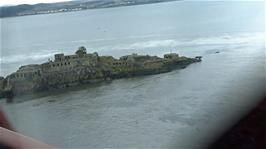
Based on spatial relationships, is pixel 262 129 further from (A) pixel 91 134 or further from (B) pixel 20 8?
(A) pixel 91 134

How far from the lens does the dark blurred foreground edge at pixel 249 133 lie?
292 mm

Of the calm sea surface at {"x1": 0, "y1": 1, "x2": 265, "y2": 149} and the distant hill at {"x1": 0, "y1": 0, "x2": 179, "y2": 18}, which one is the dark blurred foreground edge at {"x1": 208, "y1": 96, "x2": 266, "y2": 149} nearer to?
the calm sea surface at {"x1": 0, "y1": 1, "x2": 265, "y2": 149}

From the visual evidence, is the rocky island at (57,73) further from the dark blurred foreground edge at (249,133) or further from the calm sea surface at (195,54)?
the dark blurred foreground edge at (249,133)

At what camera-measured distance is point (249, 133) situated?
0.30 meters

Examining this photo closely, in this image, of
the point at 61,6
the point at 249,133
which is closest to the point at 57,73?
the point at 61,6

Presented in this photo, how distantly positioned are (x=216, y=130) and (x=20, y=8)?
1.18 feet

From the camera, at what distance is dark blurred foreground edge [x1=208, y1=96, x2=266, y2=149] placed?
0.29 meters

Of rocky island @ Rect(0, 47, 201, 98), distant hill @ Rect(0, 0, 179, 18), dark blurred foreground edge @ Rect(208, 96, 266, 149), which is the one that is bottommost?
rocky island @ Rect(0, 47, 201, 98)

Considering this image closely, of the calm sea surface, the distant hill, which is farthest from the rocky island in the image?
the distant hill

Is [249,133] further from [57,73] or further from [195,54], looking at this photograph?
[195,54]

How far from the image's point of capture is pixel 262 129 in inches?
11.5

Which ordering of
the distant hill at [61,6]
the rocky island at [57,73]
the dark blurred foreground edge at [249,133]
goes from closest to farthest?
the dark blurred foreground edge at [249,133], the distant hill at [61,6], the rocky island at [57,73]

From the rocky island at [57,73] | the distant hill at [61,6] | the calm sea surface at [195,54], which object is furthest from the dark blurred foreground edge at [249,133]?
the rocky island at [57,73]

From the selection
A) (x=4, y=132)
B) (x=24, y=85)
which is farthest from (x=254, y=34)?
(x=24, y=85)
